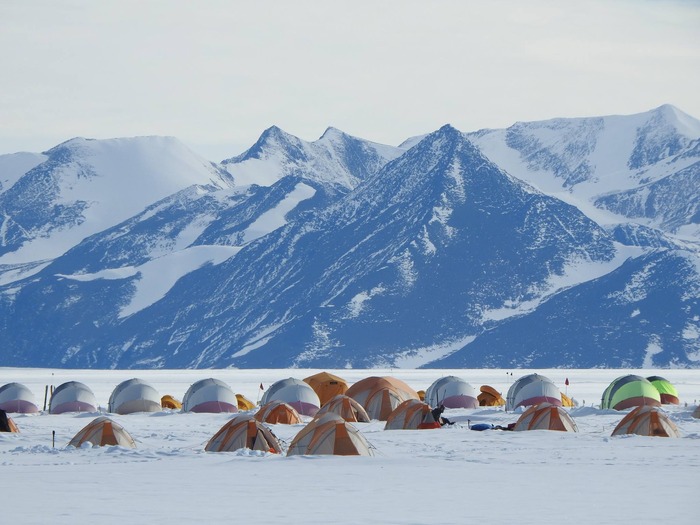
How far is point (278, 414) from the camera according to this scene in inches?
2884

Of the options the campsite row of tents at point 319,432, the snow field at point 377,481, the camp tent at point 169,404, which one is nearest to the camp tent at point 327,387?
the camp tent at point 169,404

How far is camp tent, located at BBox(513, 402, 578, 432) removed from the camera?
66.0 metres

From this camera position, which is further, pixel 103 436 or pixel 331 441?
pixel 103 436

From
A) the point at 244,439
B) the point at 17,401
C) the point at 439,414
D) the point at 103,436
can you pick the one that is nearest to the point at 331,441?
the point at 244,439

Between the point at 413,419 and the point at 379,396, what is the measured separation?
1295 centimetres

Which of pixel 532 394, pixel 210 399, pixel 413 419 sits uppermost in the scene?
pixel 532 394

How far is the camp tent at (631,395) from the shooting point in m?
85.1

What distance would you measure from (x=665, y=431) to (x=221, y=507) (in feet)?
98.8

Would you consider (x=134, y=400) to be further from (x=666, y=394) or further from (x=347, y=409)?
(x=666, y=394)

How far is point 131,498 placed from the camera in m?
39.2

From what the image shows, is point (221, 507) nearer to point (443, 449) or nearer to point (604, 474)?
point (604, 474)

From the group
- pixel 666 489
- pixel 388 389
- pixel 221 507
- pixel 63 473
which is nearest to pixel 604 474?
pixel 666 489

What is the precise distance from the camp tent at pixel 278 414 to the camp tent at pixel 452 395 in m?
17.7

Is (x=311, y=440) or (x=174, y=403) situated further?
(x=174, y=403)
